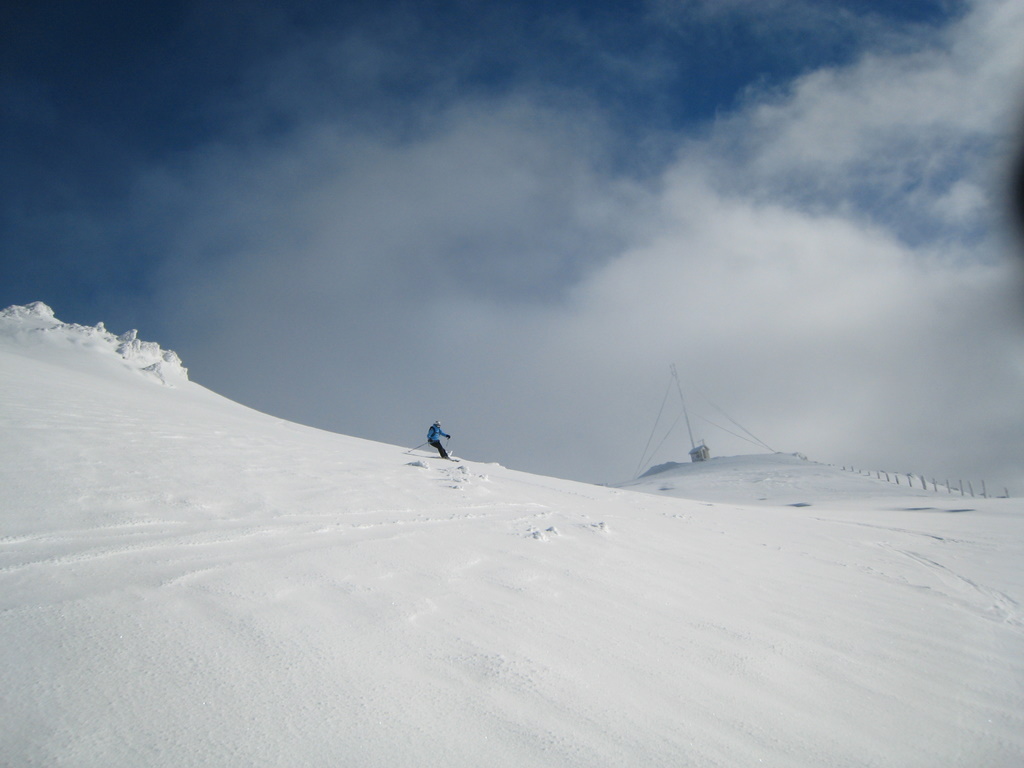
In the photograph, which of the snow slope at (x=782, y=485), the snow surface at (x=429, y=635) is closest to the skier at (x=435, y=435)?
the snow surface at (x=429, y=635)

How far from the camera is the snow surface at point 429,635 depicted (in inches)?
87.6

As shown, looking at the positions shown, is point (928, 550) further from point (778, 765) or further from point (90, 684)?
point (90, 684)

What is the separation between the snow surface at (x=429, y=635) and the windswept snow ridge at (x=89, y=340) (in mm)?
23193

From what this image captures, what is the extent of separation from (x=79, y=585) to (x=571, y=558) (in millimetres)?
4090

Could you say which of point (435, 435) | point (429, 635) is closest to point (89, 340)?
point (435, 435)

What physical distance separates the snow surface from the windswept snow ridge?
23.2 meters

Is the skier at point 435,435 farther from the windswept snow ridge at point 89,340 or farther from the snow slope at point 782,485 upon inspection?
the windswept snow ridge at point 89,340

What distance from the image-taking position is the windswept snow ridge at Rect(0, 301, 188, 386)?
25.7 m

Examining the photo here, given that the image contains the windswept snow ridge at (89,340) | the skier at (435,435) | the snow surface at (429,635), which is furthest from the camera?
the windswept snow ridge at (89,340)

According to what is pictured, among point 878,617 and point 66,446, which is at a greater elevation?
point 66,446

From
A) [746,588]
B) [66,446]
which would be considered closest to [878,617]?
[746,588]

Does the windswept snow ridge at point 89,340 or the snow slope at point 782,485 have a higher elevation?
the windswept snow ridge at point 89,340

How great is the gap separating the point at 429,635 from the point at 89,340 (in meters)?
32.6

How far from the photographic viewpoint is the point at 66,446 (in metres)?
6.22
